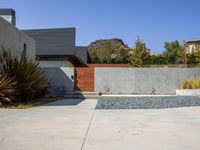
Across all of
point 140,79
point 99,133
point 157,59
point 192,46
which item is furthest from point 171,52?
point 99,133

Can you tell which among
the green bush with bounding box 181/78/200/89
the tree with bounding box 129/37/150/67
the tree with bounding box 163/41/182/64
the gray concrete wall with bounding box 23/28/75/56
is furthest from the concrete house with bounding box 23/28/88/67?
the tree with bounding box 163/41/182/64

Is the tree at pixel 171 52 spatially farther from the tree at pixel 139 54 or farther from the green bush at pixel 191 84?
the green bush at pixel 191 84

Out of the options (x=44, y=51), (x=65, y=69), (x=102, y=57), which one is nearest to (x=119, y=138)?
(x=65, y=69)

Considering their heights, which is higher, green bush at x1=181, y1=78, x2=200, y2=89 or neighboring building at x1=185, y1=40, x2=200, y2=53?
neighboring building at x1=185, y1=40, x2=200, y2=53

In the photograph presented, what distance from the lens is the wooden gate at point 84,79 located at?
78.0ft

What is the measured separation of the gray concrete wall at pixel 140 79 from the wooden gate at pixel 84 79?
361 mm

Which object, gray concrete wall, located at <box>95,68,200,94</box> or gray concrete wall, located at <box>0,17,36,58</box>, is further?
gray concrete wall, located at <box>95,68,200,94</box>

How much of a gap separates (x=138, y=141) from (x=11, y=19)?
1877cm

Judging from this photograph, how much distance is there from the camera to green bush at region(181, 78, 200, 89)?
21812 millimetres

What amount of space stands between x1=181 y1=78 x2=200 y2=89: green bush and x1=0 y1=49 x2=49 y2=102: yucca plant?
10697 millimetres

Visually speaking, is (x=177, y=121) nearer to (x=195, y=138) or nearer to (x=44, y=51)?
(x=195, y=138)

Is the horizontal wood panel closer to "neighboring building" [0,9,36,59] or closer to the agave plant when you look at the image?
"neighboring building" [0,9,36,59]

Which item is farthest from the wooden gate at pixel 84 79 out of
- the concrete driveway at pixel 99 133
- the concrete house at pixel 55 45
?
the concrete driveway at pixel 99 133

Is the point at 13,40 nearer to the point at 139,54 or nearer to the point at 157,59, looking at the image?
the point at 139,54
